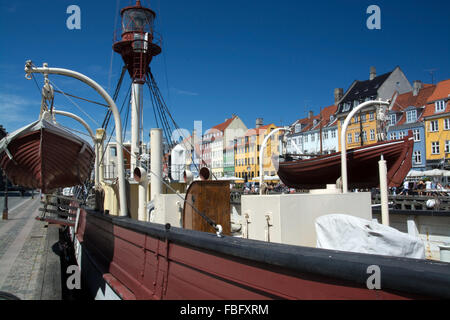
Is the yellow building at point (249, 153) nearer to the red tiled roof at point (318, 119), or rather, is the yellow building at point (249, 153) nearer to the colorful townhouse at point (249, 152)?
the colorful townhouse at point (249, 152)

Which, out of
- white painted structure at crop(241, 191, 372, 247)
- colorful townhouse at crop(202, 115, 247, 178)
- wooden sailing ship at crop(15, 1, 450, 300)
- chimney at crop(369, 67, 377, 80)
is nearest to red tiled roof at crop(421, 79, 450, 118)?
chimney at crop(369, 67, 377, 80)

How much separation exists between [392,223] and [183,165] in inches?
247

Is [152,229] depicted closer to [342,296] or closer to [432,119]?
[342,296]

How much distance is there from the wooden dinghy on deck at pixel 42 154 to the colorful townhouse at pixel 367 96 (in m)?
41.7

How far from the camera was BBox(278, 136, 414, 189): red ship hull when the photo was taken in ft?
29.7

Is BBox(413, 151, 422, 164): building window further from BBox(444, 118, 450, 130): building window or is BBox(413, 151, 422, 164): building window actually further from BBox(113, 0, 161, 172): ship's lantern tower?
BBox(113, 0, 161, 172): ship's lantern tower

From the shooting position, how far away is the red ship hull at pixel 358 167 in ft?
29.7

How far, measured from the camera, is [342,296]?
288cm

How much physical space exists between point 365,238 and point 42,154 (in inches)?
234

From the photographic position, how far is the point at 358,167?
10141 mm

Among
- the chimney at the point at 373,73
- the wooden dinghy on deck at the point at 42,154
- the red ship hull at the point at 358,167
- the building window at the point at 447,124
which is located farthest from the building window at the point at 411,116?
the wooden dinghy on deck at the point at 42,154

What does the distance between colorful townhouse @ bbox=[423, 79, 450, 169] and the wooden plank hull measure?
3962cm

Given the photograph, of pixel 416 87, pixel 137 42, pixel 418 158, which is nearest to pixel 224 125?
pixel 416 87

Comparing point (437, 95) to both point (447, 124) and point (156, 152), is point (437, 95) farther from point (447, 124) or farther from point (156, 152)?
point (156, 152)
